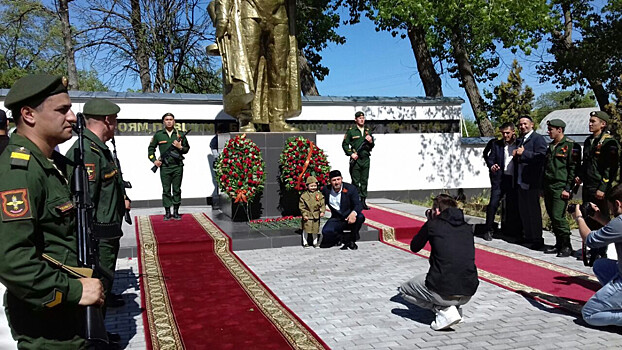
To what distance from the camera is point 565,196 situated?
275 inches

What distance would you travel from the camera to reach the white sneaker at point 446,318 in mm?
4348

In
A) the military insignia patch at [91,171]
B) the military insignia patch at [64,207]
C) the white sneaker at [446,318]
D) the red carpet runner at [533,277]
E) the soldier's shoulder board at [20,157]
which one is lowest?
the red carpet runner at [533,277]

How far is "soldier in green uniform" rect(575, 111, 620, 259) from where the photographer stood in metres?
6.62

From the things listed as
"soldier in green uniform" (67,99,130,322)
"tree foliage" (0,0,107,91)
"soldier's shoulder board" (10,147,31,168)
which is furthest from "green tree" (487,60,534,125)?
"tree foliage" (0,0,107,91)

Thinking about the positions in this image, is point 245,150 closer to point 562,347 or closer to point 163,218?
point 163,218

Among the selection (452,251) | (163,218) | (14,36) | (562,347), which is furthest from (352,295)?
(14,36)

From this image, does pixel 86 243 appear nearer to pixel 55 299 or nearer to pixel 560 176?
pixel 55 299

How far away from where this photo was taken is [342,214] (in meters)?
7.94

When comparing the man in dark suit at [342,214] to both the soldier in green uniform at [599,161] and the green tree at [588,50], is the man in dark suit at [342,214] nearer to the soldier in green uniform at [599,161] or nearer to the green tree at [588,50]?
the soldier in green uniform at [599,161]

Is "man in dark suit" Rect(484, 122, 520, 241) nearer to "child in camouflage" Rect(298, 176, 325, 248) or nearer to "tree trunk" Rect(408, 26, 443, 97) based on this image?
"child in camouflage" Rect(298, 176, 325, 248)

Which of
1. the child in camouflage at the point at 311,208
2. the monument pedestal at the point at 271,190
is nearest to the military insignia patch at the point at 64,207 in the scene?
the child in camouflage at the point at 311,208

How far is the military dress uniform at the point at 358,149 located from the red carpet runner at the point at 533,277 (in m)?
2.40

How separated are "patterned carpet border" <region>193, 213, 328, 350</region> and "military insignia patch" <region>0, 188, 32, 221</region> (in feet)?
8.50

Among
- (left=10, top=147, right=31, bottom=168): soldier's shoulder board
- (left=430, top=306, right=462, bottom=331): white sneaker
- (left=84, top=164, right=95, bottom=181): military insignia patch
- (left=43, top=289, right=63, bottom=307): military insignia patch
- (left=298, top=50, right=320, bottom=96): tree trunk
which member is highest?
(left=298, top=50, right=320, bottom=96): tree trunk
